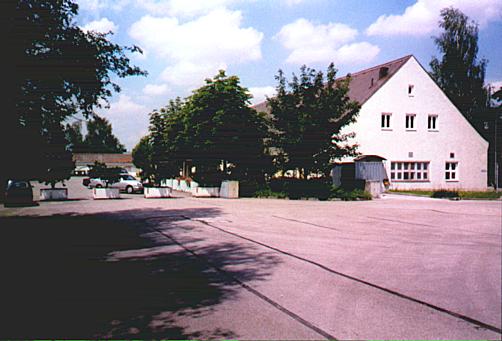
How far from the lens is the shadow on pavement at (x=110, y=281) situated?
17.0ft

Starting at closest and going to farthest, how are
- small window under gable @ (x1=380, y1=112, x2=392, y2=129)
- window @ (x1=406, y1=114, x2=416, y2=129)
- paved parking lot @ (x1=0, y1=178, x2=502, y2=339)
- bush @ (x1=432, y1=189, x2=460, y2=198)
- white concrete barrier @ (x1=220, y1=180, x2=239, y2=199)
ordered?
paved parking lot @ (x1=0, y1=178, x2=502, y2=339)
bush @ (x1=432, y1=189, x2=460, y2=198)
white concrete barrier @ (x1=220, y1=180, x2=239, y2=199)
small window under gable @ (x1=380, y1=112, x2=392, y2=129)
window @ (x1=406, y1=114, x2=416, y2=129)

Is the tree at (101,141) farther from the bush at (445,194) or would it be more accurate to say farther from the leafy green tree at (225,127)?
the bush at (445,194)

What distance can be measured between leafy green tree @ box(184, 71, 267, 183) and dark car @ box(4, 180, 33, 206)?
10.2 m

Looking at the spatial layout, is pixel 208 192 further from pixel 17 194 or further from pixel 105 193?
pixel 17 194

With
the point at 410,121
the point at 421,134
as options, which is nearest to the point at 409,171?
the point at 421,134

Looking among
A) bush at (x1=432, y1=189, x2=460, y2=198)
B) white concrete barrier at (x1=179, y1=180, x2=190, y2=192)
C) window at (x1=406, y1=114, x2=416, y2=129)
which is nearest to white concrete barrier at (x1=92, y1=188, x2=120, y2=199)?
white concrete barrier at (x1=179, y1=180, x2=190, y2=192)

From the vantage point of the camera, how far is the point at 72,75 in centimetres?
1398

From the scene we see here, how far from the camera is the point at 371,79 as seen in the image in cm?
3603

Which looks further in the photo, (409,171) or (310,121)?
(409,171)

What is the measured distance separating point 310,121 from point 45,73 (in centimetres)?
1477

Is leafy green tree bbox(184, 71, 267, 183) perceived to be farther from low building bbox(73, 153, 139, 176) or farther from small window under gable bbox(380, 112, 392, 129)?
low building bbox(73, 153, 139, 176)

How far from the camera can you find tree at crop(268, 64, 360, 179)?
24.4 meters

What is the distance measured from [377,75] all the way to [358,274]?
30893mm

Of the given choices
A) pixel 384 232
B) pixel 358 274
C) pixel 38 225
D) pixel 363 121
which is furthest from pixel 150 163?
pixel 358 274
